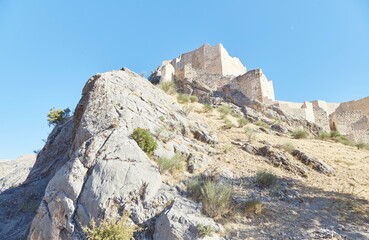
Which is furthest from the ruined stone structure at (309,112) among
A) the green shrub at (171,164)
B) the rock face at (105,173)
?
the green shrub at (171,164)

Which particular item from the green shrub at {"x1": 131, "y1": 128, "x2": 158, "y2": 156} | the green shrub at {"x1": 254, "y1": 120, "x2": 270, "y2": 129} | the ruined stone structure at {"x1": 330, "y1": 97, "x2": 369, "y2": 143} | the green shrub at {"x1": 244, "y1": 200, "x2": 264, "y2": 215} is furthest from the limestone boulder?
the ruined stone structure at {"x1": 330, "y1": 97, "x2": 369, "y2": 143}

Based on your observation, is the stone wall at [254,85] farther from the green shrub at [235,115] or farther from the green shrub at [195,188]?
the green shrub at [195,188]

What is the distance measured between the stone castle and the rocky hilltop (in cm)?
897

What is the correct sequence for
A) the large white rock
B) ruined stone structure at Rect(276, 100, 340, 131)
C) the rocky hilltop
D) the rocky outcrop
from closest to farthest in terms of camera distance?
1. the rocky hilltop
2. the large white rock
3. the rocky outcrop
4. ruined stone structure at Rect(276, 100, 340, 131)

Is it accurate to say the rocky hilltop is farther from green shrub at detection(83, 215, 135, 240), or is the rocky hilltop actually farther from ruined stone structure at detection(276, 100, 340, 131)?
ruined stone structure at detection(276, 100, 340, 131)

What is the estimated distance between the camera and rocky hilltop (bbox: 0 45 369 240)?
550cm

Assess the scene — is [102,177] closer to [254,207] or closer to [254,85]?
[254,207]

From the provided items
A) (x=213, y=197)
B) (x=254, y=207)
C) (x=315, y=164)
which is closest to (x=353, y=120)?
(x=315, y=164)

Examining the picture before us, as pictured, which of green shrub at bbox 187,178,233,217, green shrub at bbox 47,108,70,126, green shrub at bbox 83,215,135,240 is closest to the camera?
green shrub at bbox 83,215,135,240

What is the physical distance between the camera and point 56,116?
15289mm

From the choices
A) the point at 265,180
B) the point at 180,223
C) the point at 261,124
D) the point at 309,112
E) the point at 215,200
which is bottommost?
the point at 180,223

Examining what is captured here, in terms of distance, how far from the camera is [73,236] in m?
5.41

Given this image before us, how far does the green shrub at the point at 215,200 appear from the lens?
18.7 ft

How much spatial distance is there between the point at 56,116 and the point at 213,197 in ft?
40.1
